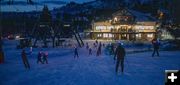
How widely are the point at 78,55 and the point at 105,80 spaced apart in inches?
125

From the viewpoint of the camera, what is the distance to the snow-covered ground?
6.95 meters

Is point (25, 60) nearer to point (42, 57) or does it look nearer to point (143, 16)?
point (42, 57)

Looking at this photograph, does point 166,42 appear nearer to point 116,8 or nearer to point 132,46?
point 132,46

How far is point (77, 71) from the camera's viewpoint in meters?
7.82

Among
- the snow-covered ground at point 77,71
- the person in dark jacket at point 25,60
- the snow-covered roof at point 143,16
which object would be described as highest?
the snow-covered roof at point 143,16

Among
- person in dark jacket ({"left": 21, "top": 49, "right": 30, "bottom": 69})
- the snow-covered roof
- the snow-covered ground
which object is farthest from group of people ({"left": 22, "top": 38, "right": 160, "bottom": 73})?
A: the snow-covered roof

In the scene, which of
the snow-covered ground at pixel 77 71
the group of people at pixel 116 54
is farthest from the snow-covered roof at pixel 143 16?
the snow-covered ground at pixel 77 71

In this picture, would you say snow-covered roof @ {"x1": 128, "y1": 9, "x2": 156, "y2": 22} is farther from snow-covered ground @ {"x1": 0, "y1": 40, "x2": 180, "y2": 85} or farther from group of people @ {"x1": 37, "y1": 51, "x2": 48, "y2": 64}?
group of people @ {"x1": 37, "y1": 51, "x2": 48, "y2": 64}

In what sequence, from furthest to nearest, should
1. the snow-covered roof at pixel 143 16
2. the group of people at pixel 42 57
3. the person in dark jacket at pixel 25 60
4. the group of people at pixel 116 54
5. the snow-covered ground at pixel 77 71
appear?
the snow-covered roof at pixel 143 16, the group of people at pixel 42 57, the person in dark jacket at pixel 25 60, the group of people at pixel 116 54, the snow-covered ground at pixel 77 71

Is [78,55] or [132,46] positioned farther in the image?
[132,46]

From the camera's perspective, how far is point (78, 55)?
10.1 meters

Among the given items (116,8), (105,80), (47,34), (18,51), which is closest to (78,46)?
Answer: (47,34)

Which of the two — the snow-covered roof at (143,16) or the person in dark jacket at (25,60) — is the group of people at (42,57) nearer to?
the person in dark jacket at (25,60)

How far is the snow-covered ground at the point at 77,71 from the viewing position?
695 centimetres
